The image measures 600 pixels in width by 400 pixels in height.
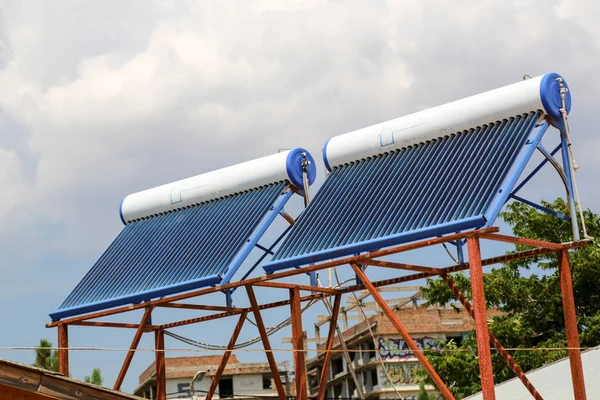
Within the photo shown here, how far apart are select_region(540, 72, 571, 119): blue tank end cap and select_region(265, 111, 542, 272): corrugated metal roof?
236 mm

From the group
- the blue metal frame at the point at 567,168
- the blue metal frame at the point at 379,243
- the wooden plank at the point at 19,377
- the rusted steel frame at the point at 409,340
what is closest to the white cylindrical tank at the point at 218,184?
the blue metal frame at the point at 379,243

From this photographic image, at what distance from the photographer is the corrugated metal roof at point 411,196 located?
58.4 ft

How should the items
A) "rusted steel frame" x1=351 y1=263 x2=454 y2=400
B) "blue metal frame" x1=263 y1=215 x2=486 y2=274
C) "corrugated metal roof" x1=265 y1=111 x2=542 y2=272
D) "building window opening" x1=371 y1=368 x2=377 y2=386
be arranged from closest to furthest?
1. "blue metal frame" x1=263 y1=215 x2=486 y2=274
2. "rusted steel frame" x1=351 y1=263 x2=454 y2=400
3. "corrugated metal roof" x1=265 y1=111 x2=542 y2=272
4. "building window opening" x1=371 y1=368 x2=377 y2=386

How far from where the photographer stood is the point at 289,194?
22.9 meters

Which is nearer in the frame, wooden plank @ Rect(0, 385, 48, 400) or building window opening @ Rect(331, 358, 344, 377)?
wooden plank @ Rect(0, 385, 48, 400)

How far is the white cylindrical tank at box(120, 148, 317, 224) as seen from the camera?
2295cm

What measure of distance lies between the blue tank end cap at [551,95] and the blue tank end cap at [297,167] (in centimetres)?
595

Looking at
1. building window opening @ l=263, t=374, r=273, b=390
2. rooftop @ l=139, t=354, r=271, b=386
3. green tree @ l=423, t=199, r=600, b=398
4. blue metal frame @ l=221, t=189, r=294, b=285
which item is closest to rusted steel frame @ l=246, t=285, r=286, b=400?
blue metal frame @ l=221, t=189, r=294, b=285

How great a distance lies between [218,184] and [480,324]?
29.2 feet

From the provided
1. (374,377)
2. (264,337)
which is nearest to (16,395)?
(264,337)

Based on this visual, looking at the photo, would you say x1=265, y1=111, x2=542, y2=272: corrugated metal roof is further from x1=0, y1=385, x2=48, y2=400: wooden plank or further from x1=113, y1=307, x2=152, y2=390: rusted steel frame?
x1=0, y1=385, x2=48, y2=400: wooden plank

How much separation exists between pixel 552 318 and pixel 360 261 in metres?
20.3

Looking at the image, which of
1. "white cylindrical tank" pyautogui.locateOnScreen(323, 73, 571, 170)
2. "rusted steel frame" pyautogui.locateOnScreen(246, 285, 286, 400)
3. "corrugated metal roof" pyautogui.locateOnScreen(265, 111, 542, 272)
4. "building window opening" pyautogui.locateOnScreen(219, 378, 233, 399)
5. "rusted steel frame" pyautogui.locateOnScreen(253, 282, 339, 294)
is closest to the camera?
"corrugated metal roof" pyautogui.locateOnScreen(265, 111, 542, 272)

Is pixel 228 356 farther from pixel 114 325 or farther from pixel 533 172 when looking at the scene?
pixel 533 172
